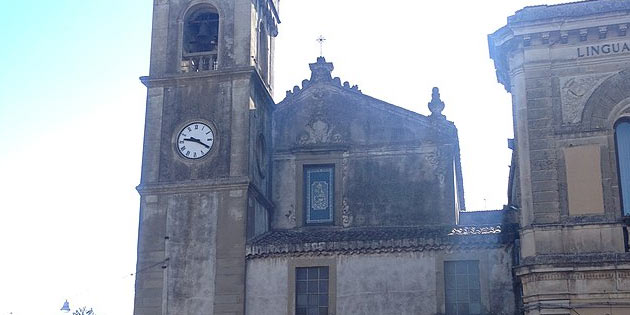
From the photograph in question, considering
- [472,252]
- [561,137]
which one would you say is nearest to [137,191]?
[472,252]

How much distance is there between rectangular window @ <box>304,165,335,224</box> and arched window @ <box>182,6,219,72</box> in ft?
15.2

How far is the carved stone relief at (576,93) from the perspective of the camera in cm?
2139

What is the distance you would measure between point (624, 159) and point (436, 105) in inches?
304

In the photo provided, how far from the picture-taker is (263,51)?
30062mm

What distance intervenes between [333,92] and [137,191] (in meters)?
7.01

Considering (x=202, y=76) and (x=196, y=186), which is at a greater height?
(x=202, y=76)

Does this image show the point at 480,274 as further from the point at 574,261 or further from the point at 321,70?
the point at 321,70

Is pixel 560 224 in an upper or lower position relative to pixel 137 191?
lower

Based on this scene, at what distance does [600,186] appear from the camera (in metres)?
20.8

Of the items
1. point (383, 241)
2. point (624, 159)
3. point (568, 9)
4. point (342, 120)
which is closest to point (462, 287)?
point (383, 241)

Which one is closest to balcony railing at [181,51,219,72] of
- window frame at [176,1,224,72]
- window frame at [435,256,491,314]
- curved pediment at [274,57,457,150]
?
window frame at [176,1,224,72]

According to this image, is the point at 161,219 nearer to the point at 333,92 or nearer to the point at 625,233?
the point at 333,92

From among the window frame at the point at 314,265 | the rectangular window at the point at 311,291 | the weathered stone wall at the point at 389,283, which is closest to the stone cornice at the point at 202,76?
the weathered stone wall at the point at 389,283

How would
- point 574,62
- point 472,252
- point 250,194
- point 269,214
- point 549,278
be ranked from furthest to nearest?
point 269,214, point 250,194, point 472,252, point 574,62, point 549,278
